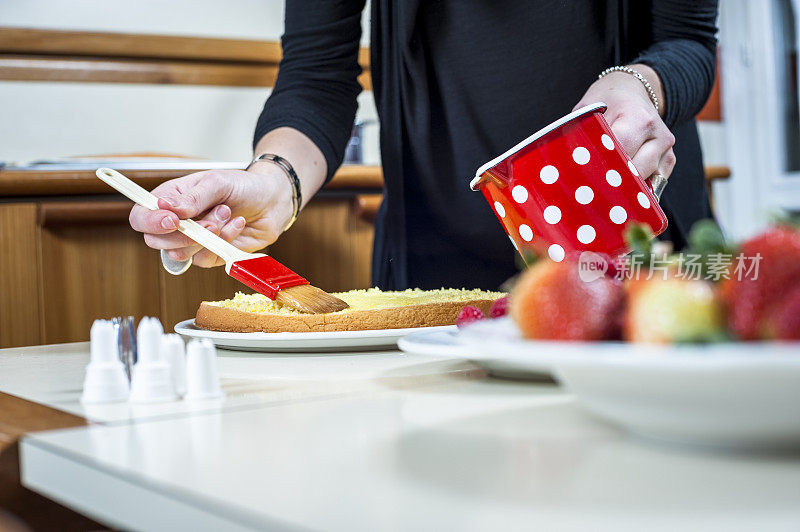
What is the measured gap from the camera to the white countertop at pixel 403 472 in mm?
352

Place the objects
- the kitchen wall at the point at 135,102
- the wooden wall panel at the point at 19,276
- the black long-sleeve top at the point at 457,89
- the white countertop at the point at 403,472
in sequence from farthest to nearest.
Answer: the kitchen wall at the point at 135,102
the wooden wall panel at the point at 19,276
the black long-sleeve top at the point at 457,89
the white countertop at the point at 403,472

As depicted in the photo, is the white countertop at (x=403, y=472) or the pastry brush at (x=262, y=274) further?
the pastry brush at (x=262, y=274)

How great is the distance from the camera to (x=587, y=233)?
0.78 meters

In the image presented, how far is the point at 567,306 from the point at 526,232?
1.16ft

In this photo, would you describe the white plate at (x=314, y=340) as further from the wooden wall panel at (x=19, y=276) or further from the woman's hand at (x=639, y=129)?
the wooden wall panel at (x=19, y=276)

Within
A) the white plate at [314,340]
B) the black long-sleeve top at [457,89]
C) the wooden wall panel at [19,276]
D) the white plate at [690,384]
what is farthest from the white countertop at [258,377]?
the wooden wall panel at [19,276]

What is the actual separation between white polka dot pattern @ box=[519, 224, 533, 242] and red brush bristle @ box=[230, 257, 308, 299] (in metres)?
0.23

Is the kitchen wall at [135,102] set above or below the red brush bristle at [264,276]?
above

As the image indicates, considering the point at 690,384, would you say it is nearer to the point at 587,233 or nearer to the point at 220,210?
the point at 587,233

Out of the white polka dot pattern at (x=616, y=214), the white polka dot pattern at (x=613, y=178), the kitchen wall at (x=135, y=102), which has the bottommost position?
the white polka dot pattern at (x=616, y=214)

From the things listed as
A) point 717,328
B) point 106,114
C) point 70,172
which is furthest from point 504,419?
point 106,114

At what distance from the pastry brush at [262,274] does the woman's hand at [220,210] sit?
0.05 ft

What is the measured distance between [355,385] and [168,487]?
0.28m

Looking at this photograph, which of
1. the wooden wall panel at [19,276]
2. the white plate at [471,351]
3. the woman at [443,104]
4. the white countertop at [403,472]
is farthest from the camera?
the wooden wall panel at [19,276]
